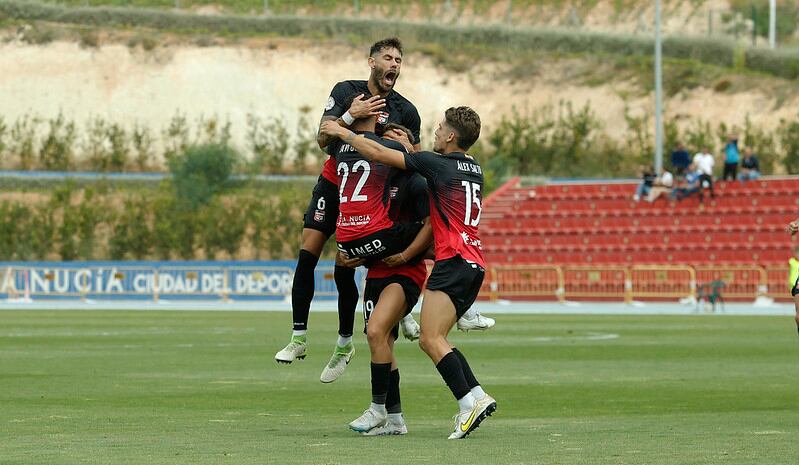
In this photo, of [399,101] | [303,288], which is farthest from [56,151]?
[399,101]

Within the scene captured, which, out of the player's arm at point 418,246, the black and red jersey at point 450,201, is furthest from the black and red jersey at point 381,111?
the black and red jersey at point 450,201

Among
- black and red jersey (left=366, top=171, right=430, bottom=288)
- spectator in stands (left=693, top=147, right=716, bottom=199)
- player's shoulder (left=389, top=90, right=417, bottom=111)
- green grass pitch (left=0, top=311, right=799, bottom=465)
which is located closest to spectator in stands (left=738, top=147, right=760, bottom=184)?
spectator in stands (left=693, top=147, right=716, bottom=199)

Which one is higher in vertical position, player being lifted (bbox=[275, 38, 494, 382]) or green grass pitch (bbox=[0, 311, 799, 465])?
player being lifted (bbox=[275, 38, 494, 382])

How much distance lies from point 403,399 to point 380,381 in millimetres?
3143

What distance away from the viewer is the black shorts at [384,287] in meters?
10.7

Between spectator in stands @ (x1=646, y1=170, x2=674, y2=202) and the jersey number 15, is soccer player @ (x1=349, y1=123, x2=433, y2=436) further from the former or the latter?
spectator in stands @ (x1=646, y1=170, x2=674, y2=202)

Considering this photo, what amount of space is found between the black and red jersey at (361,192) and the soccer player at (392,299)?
158 millimetres

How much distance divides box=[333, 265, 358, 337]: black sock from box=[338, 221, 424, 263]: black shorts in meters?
0.58

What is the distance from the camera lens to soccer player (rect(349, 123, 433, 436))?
1045 cm

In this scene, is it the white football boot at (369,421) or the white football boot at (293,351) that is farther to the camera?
the white football boot at (293,351)

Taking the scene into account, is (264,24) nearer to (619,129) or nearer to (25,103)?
A: (25,103)

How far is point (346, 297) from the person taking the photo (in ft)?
37.6

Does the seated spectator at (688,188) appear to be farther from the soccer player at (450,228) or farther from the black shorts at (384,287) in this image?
the soccer player at (450,228)

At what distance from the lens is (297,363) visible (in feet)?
62.5
